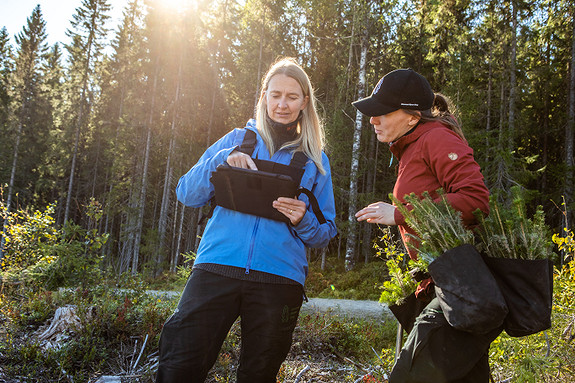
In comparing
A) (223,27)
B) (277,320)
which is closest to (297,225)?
(277,320)

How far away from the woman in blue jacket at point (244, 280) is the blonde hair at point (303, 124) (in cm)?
5

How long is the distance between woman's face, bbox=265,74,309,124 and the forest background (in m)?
11.7

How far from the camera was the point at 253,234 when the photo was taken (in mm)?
2277

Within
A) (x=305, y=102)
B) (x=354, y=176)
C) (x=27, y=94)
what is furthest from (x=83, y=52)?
(x=305, y=102)

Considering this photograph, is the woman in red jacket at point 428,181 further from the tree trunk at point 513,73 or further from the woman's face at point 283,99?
the tree trunk at point 513,73

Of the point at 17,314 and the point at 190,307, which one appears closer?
the point at 190,307

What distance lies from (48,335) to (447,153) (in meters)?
4.40

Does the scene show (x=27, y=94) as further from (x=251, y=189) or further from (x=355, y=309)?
(x=251, y=189)

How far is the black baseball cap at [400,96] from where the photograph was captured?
214 centimetres

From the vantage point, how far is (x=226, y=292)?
7.06 ft

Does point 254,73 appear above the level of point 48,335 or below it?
above

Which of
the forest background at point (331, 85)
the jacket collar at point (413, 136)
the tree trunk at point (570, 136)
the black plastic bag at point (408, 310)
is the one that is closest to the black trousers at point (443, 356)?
the black plastic bag at point (408, 310)

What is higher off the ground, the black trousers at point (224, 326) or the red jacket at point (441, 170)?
the red jacket at point (441, 170)

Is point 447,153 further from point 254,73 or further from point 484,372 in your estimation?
point 254,73
